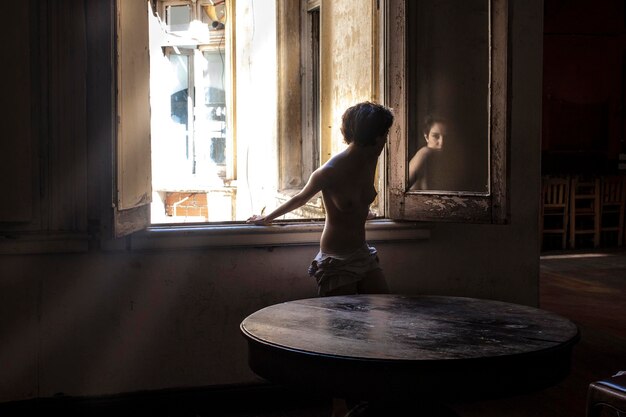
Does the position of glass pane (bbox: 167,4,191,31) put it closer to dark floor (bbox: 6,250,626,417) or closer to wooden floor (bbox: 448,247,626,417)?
wooden floor (bbox: 448,247,626,417)

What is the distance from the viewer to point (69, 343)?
3715mm

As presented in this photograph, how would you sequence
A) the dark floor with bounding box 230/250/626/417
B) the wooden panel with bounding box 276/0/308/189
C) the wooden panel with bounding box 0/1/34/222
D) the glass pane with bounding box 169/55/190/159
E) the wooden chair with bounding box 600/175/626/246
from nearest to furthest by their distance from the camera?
1. the wooden panel with bounding box 0/1/34/222
2. the dark floor with bounding box 230/250/626/417
3. the wooden panel with bounding box 276/0/308/189
4. the glass pane with bounding box 169/55/190/159
5. the wooden chair with bounding box 600/175/626/246

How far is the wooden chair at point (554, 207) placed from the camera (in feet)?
35.6

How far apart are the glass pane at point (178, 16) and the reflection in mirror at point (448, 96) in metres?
6.66

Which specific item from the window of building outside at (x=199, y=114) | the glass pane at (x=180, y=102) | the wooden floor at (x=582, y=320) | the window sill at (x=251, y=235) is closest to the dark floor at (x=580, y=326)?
the wooden floor at (x=582, y=320)

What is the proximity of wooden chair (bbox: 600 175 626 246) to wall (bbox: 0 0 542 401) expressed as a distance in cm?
753

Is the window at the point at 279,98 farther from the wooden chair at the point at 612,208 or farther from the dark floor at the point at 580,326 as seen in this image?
the wooden chair at the point at 612,208

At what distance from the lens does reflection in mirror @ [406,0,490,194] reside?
13.0 feet

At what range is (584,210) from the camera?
11180mm

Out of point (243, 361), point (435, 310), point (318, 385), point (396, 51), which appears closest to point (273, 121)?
point (396, 51)

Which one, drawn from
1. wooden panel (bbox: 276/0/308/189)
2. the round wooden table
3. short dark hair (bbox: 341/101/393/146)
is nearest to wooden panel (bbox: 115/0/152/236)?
short dark hair (bbox: 341/101/393/146)

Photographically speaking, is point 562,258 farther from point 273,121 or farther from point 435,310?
point 435,310

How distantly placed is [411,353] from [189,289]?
2005mm

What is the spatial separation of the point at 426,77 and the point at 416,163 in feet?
1.53
